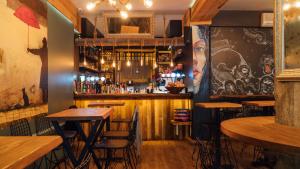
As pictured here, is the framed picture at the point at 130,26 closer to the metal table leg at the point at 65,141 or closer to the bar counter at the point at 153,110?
the bar counter at the point at 153,110

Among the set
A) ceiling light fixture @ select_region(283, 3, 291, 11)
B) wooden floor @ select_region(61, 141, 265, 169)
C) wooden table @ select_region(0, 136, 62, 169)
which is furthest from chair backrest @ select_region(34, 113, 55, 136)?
ceiling light fixture @ select_region(283, 3, 291, 11)

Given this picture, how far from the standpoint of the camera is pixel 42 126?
4180 millimetres

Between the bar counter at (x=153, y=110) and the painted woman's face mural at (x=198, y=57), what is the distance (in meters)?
0.40

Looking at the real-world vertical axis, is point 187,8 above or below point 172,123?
above

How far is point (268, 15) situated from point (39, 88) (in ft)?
17.9

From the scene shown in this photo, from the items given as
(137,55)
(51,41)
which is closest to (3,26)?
(51,41)

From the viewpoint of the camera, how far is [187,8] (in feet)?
21.9

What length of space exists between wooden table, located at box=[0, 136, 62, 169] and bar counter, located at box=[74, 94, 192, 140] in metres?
4.46

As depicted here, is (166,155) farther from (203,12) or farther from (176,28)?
(176,28)

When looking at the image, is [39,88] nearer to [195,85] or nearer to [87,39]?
[87,39]

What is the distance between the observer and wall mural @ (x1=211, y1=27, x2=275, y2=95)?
6512mm

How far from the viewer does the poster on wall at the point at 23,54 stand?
3.17 metres

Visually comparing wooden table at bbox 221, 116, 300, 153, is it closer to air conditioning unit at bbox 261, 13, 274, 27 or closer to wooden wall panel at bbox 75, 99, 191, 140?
wooden wall panel at bbox 75, 99, 191, 140

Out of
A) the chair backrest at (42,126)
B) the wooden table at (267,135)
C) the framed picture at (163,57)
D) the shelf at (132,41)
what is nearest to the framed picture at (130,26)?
the shelf at (132,41)
